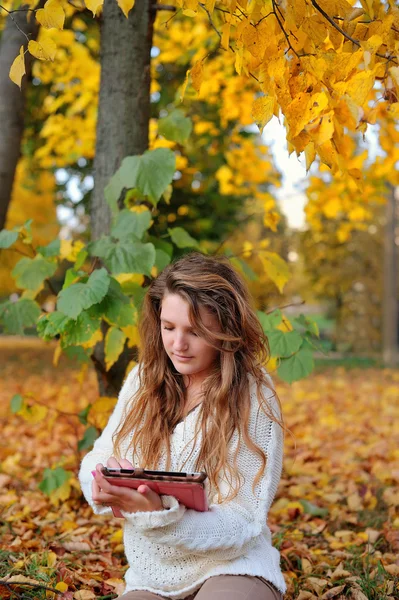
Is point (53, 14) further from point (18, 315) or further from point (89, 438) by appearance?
point (89, 438)

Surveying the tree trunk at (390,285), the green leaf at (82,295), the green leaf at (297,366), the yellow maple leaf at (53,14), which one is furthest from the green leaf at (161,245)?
the tree trunk at (390,285)

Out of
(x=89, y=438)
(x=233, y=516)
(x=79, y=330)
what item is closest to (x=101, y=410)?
(x=89, y=438)

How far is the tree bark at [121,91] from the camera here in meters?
3.28

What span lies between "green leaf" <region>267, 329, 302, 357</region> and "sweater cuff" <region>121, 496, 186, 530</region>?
3.47 ft

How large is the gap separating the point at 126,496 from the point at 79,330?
1.01 meters

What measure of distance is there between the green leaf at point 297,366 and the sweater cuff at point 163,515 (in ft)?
3.38

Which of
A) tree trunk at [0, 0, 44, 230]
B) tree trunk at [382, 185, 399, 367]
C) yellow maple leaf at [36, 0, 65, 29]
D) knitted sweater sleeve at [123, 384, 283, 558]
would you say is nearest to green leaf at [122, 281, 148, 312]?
knitted sweater sleeve at [123, 384, 283, 558]

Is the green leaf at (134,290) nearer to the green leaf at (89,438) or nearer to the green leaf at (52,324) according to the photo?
the green leaf at (52,324)

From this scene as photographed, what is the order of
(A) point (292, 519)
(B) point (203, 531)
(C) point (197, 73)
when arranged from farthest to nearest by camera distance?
(A) point (292, 519)
(C) point (197, 73)
(B) point (203, 531)

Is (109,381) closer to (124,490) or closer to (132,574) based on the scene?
(132,574)

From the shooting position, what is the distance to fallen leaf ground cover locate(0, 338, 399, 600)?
2496 mm

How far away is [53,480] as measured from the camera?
10.7ft

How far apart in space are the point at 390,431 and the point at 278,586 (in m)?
3.98

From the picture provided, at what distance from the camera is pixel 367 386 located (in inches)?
337
